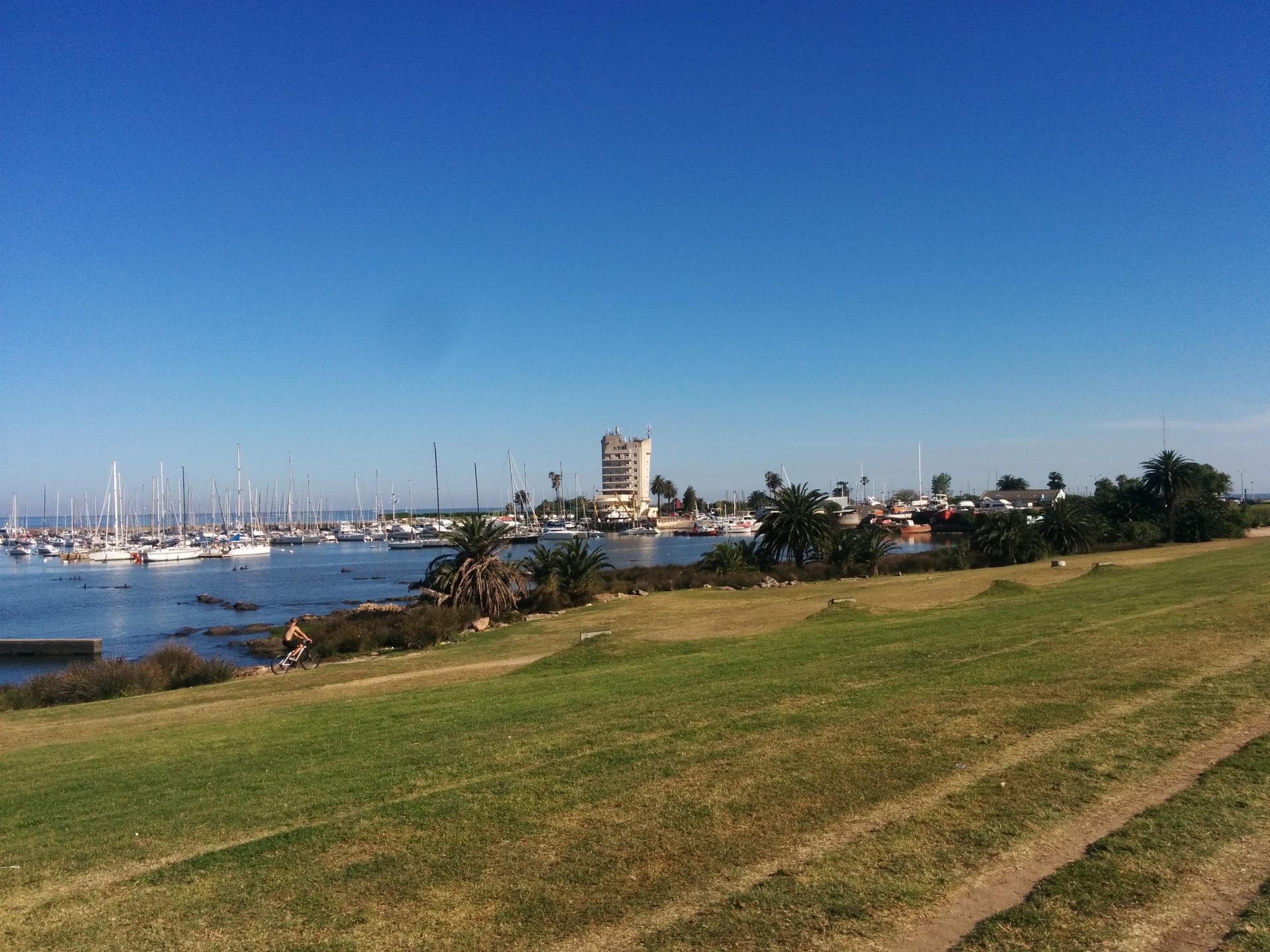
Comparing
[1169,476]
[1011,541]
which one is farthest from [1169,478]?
[1011,541]

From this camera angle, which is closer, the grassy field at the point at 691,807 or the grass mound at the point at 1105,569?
the grassy field at the point at 691,807

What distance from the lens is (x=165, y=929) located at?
19.4 feet

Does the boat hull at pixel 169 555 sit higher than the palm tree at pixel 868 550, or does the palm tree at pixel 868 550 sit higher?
the palm tree at pixel 868 550

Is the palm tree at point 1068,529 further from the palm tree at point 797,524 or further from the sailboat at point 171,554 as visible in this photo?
the sailboat at point 171,554

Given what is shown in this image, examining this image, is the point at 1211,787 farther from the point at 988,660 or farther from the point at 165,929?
the point at 165,929

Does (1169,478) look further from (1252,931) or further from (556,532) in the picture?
(556,532)

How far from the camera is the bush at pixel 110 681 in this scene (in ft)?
76.8

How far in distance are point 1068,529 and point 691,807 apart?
177 ft

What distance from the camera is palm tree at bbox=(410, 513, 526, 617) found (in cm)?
3525

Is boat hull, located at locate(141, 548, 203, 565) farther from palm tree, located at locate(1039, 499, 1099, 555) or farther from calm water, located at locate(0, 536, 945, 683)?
palm tree, located at locate(1039, 499, 1099, 555)

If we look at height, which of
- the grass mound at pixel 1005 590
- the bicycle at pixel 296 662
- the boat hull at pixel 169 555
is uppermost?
the grass mound at pixel 1005 590

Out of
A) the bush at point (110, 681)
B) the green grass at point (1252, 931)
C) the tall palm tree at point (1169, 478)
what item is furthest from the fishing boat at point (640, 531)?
the green grass at point (1252, 931)

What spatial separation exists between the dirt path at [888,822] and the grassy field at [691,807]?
0.08 ft

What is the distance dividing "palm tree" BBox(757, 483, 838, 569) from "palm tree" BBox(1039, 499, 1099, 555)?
15335 mm
